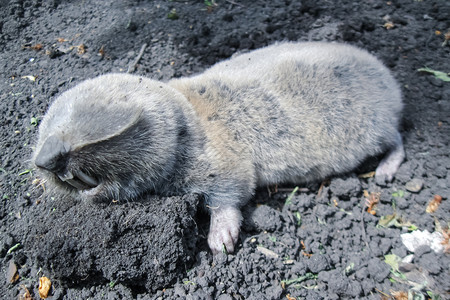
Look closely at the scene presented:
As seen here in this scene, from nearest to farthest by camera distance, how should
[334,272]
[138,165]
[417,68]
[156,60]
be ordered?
[138,165] → [334,272] → [417,68] → [156,60]

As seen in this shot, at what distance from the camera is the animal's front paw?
2699mm

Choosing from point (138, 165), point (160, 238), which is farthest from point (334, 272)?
point (138, 165)

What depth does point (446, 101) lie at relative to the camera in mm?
3453

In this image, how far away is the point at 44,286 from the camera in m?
2.49

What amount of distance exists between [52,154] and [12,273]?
1.05m

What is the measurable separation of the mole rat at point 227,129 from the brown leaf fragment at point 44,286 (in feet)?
1.97

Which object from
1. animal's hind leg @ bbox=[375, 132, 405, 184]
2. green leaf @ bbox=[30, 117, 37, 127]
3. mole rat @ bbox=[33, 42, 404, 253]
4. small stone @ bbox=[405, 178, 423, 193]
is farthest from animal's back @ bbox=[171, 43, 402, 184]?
green leaf @ bbox=[30, 117, 37, 127]

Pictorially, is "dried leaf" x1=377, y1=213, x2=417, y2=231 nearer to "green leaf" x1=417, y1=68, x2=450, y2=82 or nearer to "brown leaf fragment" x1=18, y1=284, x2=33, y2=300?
"green leaf" x1=417, y1=68, x2=450, y2=82

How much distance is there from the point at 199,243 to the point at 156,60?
6.84ft

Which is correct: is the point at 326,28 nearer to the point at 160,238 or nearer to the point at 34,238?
the point at 160,238

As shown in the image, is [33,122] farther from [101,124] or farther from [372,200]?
[372,200]

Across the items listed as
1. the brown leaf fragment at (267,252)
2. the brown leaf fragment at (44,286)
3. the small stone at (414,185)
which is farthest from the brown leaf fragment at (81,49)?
the small stone at (414,185)

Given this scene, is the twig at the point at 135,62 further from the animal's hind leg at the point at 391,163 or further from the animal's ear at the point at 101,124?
the animal's hind leg at the point at 391,163

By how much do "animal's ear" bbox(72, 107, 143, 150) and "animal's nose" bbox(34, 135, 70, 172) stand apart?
0.23 feet
